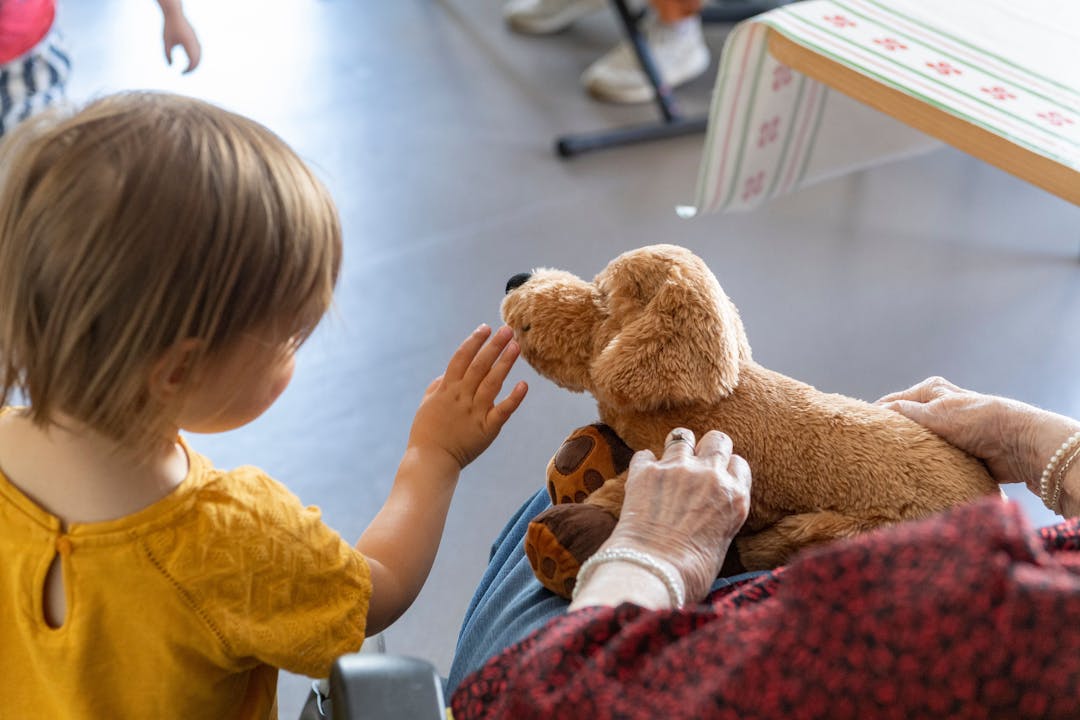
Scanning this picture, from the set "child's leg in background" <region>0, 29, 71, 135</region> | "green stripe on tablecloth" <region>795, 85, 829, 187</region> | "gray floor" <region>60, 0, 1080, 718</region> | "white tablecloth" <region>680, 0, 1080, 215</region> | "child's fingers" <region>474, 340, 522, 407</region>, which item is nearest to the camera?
"child's fingers" <region>474, 340, 522, 407</region>

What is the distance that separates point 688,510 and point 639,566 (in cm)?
7

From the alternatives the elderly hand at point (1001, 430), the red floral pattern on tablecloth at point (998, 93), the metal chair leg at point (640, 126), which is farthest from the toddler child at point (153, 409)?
the metal chair leg at point (640, 126)

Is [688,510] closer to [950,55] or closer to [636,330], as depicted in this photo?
[636,330]

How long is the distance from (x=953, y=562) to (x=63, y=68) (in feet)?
4.66

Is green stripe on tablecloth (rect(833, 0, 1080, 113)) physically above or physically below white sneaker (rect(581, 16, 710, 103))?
above

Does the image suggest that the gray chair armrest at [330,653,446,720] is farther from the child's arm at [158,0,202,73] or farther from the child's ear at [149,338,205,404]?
the child's arm at [158,0,202,73]

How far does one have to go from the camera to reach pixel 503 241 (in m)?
2.09

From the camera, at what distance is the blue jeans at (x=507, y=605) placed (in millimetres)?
830

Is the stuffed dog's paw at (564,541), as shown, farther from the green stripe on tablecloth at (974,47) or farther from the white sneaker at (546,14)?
the white sneaker at (546,14)

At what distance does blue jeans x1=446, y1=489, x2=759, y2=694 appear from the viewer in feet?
2.72

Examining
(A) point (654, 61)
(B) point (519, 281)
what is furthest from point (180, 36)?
(A) point (654, 61)

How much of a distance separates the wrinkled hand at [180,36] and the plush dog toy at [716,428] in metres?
0.63

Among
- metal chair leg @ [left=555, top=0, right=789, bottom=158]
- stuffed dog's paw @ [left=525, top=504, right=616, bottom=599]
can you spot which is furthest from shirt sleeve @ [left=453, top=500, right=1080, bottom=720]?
metal chair leg @ [left=555, top=0, right=789, bottom=158]

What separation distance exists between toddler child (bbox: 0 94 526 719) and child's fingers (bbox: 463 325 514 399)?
21 cm
